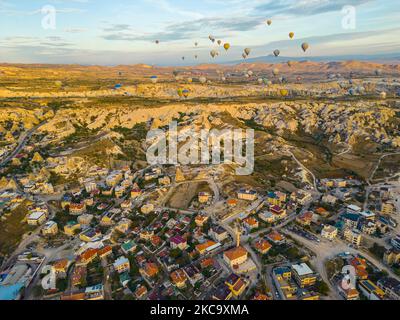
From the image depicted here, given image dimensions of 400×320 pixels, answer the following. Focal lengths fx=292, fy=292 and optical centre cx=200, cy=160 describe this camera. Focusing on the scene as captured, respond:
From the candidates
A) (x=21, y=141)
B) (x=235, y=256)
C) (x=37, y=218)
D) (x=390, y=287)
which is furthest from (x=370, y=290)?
(x=21, y=141)

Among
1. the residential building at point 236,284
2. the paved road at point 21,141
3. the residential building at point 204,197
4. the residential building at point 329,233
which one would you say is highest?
the paved road at point 21,141

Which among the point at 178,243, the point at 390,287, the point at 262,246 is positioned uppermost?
the point at 178,243

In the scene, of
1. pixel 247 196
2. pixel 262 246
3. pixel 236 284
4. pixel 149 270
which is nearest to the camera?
pixel 236 284

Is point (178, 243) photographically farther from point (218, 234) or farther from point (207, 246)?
point (218, 234)

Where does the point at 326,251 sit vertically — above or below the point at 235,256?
below

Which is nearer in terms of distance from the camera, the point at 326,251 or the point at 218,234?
the point at 326,251

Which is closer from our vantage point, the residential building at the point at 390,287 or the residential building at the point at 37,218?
the residential building at the point at 390,287

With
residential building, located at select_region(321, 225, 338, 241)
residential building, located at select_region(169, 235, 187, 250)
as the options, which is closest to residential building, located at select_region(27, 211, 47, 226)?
residential building, located at select_region(169, 235, 187, 250)

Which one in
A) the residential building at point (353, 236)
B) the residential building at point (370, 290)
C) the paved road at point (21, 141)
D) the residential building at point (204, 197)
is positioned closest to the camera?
the residential building at point (370, 290)

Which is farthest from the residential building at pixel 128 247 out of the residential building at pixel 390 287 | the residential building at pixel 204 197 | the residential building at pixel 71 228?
the residential building at pixel 390 287

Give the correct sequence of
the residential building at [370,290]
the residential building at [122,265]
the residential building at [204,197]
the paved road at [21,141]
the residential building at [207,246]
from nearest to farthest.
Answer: the residential building at [370,290], the residential building at [122,265], the residential building at [207,246], the residential building at [204,197], the paved road at [21,141]

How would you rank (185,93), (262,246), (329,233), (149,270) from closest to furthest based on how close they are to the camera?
(149,270) → (262,246) → (329,233) → (185,93)

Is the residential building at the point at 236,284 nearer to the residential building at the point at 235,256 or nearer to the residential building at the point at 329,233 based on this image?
the residential building at the point at 235,256
